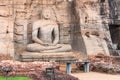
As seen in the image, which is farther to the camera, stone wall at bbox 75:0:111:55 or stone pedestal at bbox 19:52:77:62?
stone wall at bbox 75:0:111:55

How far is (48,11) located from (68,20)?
124cm

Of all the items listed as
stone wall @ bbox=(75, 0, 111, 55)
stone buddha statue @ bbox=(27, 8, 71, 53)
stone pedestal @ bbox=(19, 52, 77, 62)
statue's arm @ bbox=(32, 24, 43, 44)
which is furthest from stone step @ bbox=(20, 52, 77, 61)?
stone wall @ bbox=(75, 0, 111, 55)

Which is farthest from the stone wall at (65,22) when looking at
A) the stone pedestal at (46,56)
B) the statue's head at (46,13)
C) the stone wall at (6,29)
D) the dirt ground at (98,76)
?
the dirt ground at (98,76)

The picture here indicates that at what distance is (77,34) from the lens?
17.3 metres

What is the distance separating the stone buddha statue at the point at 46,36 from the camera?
16312 mm

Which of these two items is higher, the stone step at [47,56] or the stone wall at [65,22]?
the stone wall at [65,22]

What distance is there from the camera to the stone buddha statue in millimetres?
16312

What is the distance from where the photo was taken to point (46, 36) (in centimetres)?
1702

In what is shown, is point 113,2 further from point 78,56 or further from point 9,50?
point 9,50

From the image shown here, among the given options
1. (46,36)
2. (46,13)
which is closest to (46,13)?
(46,13)

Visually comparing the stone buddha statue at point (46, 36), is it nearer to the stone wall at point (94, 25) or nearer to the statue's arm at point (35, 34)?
the statue's arm at point (35, 34)

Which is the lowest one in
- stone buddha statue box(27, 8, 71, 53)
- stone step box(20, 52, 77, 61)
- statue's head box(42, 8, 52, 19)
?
stone step box(20, 52, 77, 61)

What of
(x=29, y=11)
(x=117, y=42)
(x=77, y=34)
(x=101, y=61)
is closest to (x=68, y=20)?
(x=77, y=34)

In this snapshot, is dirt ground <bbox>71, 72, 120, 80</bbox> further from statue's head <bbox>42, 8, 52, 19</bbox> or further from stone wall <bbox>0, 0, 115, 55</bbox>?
statue's head <bbox>42, 8, 52, 19</bbox>
